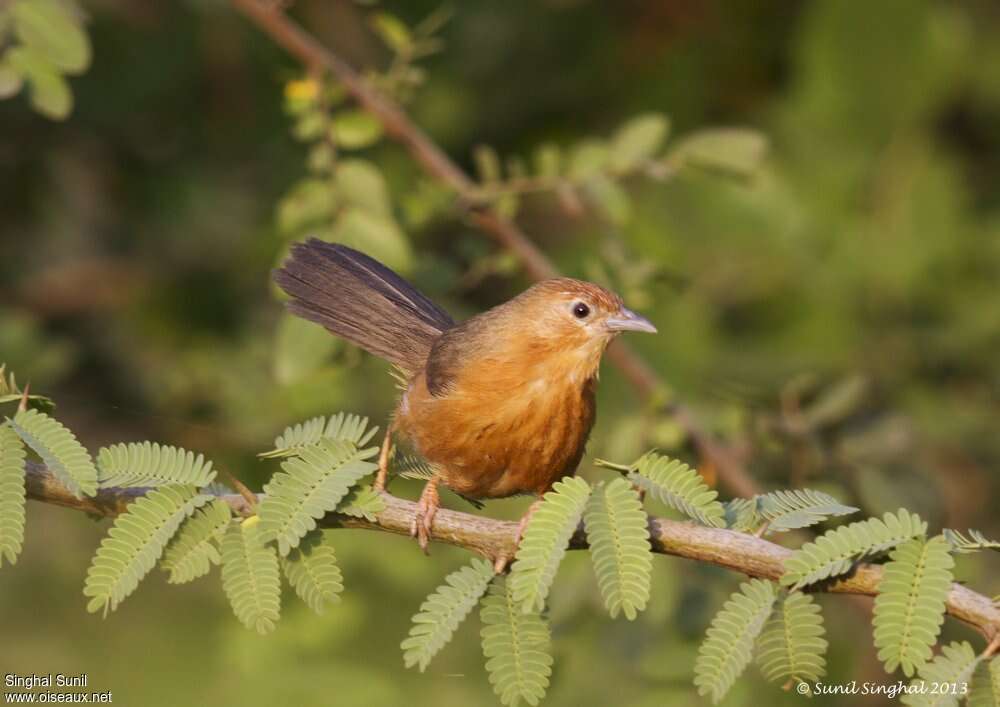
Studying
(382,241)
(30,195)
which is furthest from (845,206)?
(30,195)

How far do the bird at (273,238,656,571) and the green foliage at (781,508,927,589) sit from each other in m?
1.03

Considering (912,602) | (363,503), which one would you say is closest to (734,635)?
(912,602)

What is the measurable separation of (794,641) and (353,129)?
235cm

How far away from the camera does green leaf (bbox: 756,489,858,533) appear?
2588mm

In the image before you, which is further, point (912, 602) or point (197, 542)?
point (197, 542)

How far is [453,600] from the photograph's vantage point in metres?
2.62

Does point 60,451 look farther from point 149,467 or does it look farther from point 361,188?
point 361,188

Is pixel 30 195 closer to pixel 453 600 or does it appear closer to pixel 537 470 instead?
Answer: pixel 537 470

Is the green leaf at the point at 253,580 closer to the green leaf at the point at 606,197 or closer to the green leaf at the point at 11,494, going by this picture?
the green leaf at the point at 11,494

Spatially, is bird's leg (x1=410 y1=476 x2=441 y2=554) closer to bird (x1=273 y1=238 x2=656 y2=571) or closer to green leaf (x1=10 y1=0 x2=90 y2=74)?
bird (x1=273 y1=238 x2=656 y2=571)

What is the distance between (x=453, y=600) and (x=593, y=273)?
2.12 m

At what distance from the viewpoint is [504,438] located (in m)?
3.45

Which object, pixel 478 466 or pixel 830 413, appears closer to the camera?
pixel 478 466

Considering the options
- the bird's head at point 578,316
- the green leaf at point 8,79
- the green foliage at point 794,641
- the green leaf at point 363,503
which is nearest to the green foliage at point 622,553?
the green foliage at point 794,641
